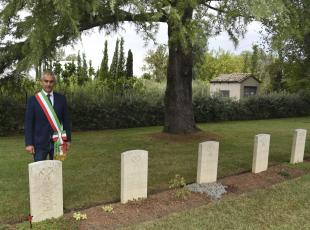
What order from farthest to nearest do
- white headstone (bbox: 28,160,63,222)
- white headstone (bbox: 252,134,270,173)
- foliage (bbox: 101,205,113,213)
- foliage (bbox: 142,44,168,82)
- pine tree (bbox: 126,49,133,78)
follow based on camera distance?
foliage (bbox: 142,44,168,82) → pine tree (bbox: 126,49,133,78) → white headstone (bbox: 252,134,270,173) → foliage (bbox: 101,205,113,213) → white headstone (bbox: 28,160,63,222)

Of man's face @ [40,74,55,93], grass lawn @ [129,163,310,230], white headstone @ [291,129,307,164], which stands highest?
man's face @ [40,74,55,93]

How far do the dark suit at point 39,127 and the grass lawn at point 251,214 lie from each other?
5.86 feet

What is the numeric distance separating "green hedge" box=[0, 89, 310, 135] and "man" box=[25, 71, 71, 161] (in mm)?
9800

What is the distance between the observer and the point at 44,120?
18.2 feet

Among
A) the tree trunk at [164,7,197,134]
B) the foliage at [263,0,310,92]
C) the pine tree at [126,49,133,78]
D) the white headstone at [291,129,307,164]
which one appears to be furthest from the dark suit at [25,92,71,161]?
the pine tree at [126,49,133,78]

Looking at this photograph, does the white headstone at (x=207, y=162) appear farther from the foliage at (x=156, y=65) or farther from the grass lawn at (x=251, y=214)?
the foliage at (x=156, y=65)

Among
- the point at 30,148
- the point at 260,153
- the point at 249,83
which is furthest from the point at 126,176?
the point at 249,83

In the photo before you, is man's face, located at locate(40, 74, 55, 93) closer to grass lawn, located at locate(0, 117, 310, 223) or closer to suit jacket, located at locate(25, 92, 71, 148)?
suit jacket, located at locate(25, 92, 71, 148)

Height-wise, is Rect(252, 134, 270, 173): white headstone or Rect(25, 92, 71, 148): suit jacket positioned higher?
Rect(25, 92, 71, 148): suit jacket

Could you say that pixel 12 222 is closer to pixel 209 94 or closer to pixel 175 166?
pixel 175 166

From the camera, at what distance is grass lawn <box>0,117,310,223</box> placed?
637cm

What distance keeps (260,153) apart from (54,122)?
4.96 meters

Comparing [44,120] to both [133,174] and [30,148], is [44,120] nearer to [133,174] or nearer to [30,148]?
[30,148]

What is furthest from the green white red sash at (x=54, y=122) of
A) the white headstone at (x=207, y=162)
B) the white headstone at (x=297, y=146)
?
the white headstone at (x=297, y=146)
